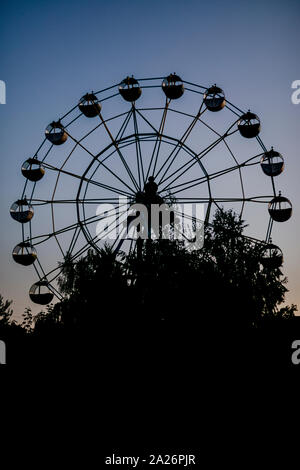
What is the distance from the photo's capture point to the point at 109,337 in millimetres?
10484

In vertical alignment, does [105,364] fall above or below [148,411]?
above

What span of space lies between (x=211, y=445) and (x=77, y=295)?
5864 mm

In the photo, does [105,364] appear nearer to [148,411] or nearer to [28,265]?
[148,411]

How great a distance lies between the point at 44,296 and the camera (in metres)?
14.7

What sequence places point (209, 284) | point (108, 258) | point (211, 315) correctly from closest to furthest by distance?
point (211, 315), point (209, 284), point (108, 258)

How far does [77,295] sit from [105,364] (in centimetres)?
340

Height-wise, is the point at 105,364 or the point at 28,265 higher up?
the point at 28,265

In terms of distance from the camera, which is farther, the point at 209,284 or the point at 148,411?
the point at 209,284
